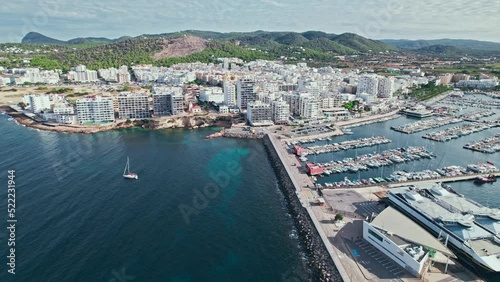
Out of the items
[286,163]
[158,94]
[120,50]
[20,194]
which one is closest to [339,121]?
[286,163]

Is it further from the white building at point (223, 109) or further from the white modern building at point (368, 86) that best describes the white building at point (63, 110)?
the white modern building at point (368, 86)

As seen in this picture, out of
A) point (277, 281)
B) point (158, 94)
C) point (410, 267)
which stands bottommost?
point (277, 281)

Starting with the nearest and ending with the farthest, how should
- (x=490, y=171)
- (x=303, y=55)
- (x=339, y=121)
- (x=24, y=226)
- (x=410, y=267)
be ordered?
(x=410, y=267) < (x=24, y=226) < (x=490, y=171) < (x=339, y=121) < (x=303, y=55)

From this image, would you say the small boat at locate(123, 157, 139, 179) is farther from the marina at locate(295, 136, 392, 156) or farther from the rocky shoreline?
the rocky shoreline

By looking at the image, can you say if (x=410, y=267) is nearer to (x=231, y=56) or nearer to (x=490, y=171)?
(x=490, y=171)

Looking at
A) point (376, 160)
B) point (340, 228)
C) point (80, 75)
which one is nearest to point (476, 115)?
point (376, 160)

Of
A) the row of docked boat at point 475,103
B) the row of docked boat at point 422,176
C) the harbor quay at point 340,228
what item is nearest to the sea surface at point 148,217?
the harbor quay at point 340,228

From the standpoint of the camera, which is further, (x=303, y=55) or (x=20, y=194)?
(x=303, y=55)
